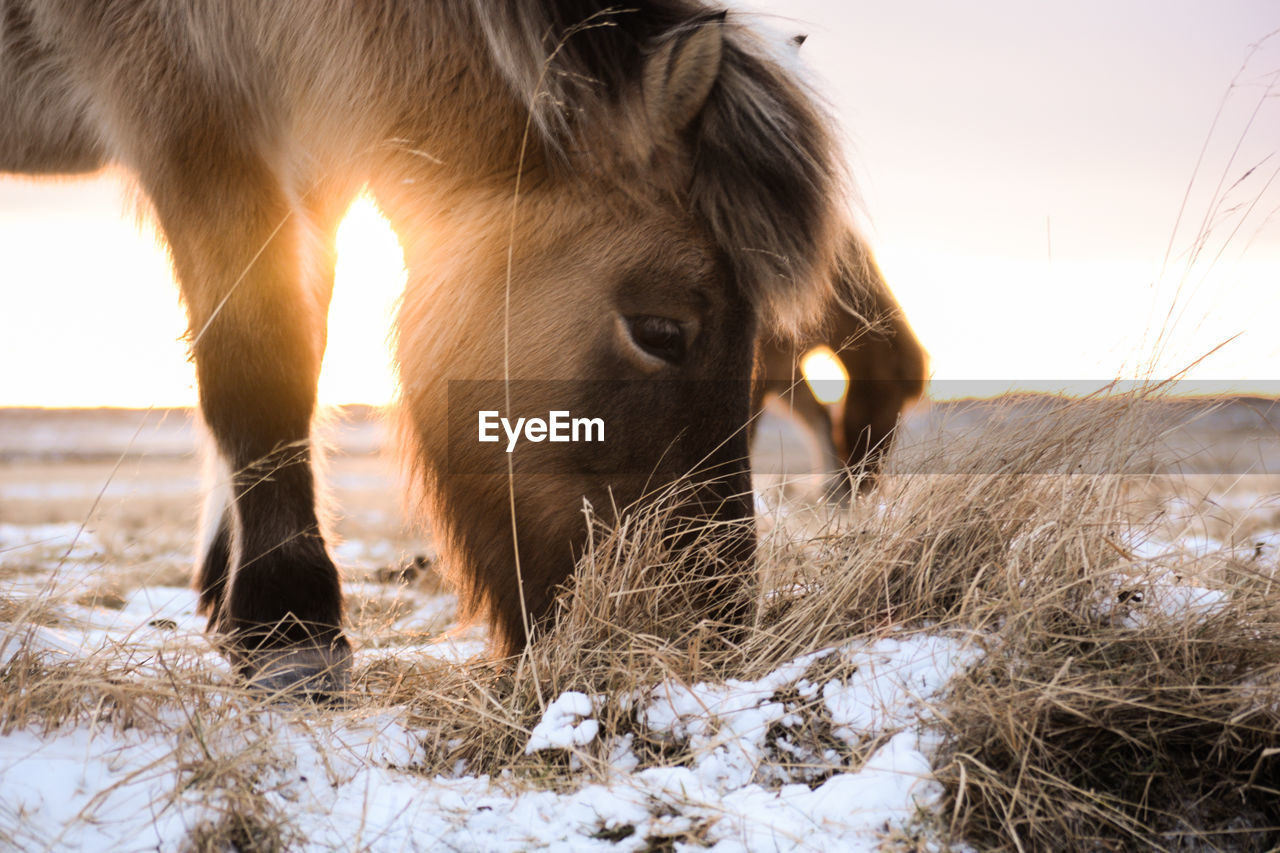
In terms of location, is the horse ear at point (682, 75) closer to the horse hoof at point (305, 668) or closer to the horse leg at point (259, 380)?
the horse leg at point (259, 380)

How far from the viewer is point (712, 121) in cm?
211

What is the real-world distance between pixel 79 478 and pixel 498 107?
12.2 meters

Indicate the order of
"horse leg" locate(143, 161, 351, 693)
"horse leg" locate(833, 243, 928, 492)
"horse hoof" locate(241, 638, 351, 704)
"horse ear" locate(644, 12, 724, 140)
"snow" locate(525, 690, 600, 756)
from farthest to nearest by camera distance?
"horse leg" locate(833, 243, 928, 492) < "horse leg" locate(143, 161, 351, 693) < "horse hoof" locate(241, 638, 351, 704) < "horse ear" locate(644, 12, 724, 140) < "snow" locate(525, 690, 600, 756)

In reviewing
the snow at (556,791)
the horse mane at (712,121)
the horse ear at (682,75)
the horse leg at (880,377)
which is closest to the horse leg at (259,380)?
the snow at (556,791)

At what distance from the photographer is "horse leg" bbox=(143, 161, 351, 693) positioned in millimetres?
2416

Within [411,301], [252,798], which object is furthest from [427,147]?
[252,798]

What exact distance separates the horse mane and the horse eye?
0.70 ft

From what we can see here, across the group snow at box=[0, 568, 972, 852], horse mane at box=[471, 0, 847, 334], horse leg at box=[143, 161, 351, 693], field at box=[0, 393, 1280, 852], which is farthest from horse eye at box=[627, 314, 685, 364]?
horse leg at box=[143, 161, 351, 693]

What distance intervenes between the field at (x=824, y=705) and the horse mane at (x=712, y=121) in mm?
682

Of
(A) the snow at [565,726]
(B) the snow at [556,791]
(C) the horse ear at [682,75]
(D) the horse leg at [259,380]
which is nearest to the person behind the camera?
(B) the snow at [556,791]

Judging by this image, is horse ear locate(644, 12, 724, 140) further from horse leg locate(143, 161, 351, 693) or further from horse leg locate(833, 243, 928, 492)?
horse leg locate(833, 243, 928, 492)

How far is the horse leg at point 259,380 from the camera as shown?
242 cm

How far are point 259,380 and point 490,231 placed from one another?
883mm

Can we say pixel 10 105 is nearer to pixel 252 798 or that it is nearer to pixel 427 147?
pixel 427 147
